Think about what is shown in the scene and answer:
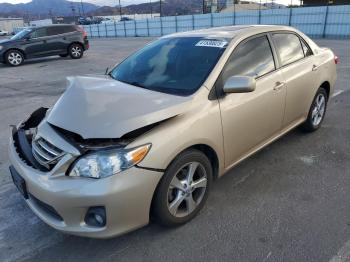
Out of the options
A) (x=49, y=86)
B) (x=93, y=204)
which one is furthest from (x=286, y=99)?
(x=49, y=86)

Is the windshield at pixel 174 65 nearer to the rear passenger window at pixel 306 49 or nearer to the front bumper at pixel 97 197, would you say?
the front bumper at pixel 97 197

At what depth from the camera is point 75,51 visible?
1605 centimetres

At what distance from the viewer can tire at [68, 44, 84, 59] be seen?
15.9 meters

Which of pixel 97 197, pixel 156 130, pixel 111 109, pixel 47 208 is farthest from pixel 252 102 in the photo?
pixel 47 208

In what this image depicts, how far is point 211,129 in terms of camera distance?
2902 millimetres

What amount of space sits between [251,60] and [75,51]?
1410 cm

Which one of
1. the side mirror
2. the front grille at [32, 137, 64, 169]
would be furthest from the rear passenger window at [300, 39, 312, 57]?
the front grille at [32, 137, 64, 169]

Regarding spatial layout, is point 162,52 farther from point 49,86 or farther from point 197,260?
point 49,86

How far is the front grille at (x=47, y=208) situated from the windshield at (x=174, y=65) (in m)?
1.41

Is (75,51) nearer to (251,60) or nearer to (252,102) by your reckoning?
(251,60)

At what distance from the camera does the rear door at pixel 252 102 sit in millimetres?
3128

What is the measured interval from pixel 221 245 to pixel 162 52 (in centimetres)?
218

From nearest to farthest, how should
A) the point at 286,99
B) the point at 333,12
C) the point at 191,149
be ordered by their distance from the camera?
the point at 191,149 < the point at 286,99 < the point at 333,12

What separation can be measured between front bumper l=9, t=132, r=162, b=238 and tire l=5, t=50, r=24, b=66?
13651 mm
